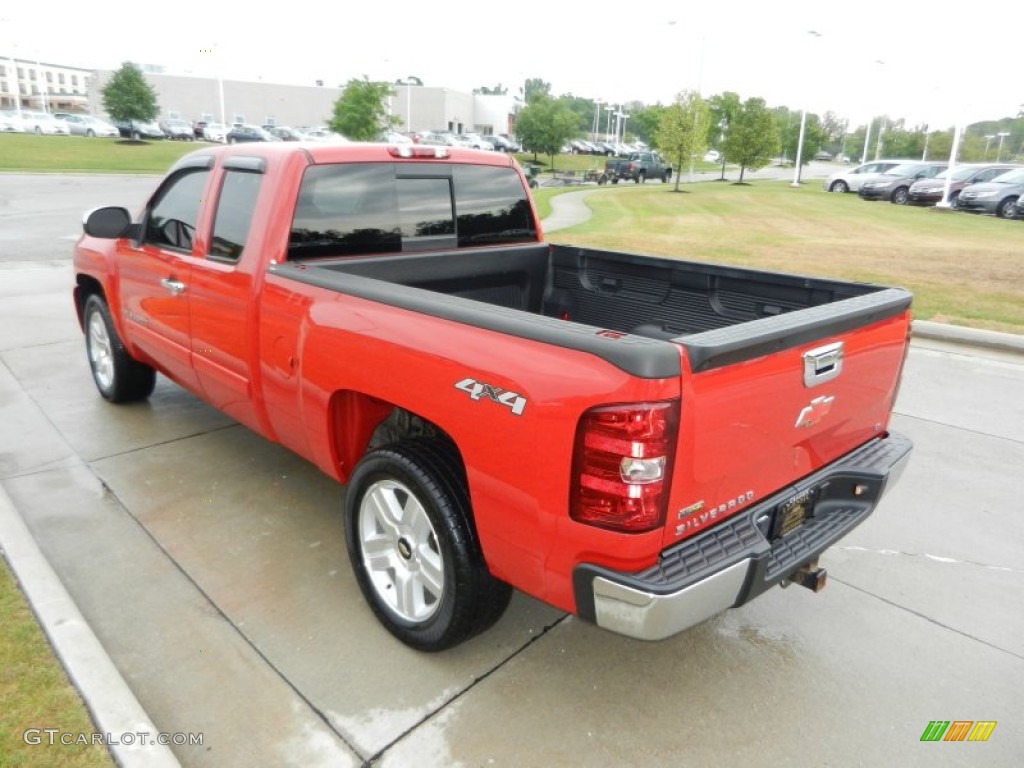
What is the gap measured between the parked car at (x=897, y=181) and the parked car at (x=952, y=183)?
73 cm

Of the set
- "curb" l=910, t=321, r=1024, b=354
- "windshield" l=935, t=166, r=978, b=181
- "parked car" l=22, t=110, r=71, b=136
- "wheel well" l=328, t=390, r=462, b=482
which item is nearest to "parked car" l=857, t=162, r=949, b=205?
"windshield" l=935, t=166, r=978, b=181

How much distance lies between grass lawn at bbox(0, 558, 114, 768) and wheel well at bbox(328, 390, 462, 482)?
126 centimetres

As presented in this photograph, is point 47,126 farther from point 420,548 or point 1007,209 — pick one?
point 420,548

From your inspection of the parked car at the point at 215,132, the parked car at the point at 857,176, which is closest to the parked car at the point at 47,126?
the parked car at the point at 215,132

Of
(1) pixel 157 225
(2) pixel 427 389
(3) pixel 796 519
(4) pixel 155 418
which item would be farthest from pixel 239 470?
(3) pixel 796 519

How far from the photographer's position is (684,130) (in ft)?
113

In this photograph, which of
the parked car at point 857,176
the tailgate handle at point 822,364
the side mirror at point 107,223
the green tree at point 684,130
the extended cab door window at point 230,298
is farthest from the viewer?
the green tree at point 684,130

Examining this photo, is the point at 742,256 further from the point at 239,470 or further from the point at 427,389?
the point at 427,389

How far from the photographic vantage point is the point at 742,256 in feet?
44.9

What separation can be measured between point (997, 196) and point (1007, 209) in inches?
26.8

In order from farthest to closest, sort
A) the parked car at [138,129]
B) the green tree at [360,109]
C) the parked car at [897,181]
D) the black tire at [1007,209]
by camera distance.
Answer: the parked car at [138,129], the green tree at [360,109], the parked car at [897,181], the black tire at [1007,209]

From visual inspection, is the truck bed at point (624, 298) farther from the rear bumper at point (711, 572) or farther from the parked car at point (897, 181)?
the parked car at point (897, 181)

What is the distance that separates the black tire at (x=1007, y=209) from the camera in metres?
22.8

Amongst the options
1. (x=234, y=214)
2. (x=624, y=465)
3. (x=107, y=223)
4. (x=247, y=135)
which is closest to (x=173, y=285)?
(x=234, y=214)
